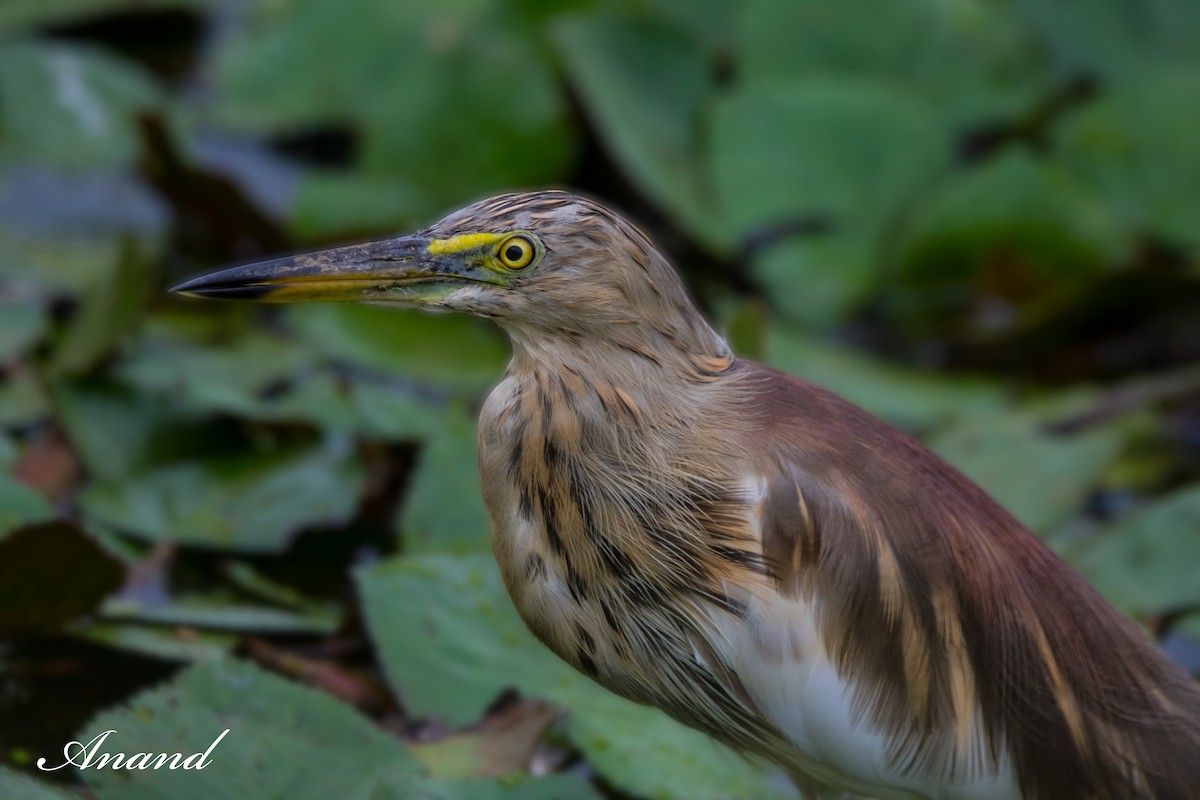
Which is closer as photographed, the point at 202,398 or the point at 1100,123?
the point at 202,398

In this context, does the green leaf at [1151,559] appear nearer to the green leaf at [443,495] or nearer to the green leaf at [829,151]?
the green leaf at [443,495]

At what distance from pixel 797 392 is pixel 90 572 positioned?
1.47 meters

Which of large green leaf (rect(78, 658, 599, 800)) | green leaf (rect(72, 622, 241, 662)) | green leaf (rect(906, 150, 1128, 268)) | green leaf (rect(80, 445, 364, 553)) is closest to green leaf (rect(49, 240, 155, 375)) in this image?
green leaf (rect(80, 445, 364, 553))

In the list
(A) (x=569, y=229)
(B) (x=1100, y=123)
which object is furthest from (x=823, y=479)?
(B) (x=1100, y=123)

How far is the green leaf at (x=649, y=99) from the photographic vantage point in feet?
16.4

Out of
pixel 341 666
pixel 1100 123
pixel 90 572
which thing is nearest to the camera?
pixel 90 572

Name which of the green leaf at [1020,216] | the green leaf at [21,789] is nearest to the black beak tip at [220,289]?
the green leaf at [21,789]

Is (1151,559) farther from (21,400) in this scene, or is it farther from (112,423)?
(21,400)

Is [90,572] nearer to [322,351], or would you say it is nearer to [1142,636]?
[322,351]

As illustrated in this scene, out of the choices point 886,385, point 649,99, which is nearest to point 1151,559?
point 886,385

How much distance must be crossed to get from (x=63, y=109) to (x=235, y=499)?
204 centimetres

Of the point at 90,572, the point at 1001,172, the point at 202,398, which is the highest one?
the point at 1001,172

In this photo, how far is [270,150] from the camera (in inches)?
221

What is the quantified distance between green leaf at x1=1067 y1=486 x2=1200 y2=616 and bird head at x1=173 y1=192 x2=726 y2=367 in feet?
5.15
